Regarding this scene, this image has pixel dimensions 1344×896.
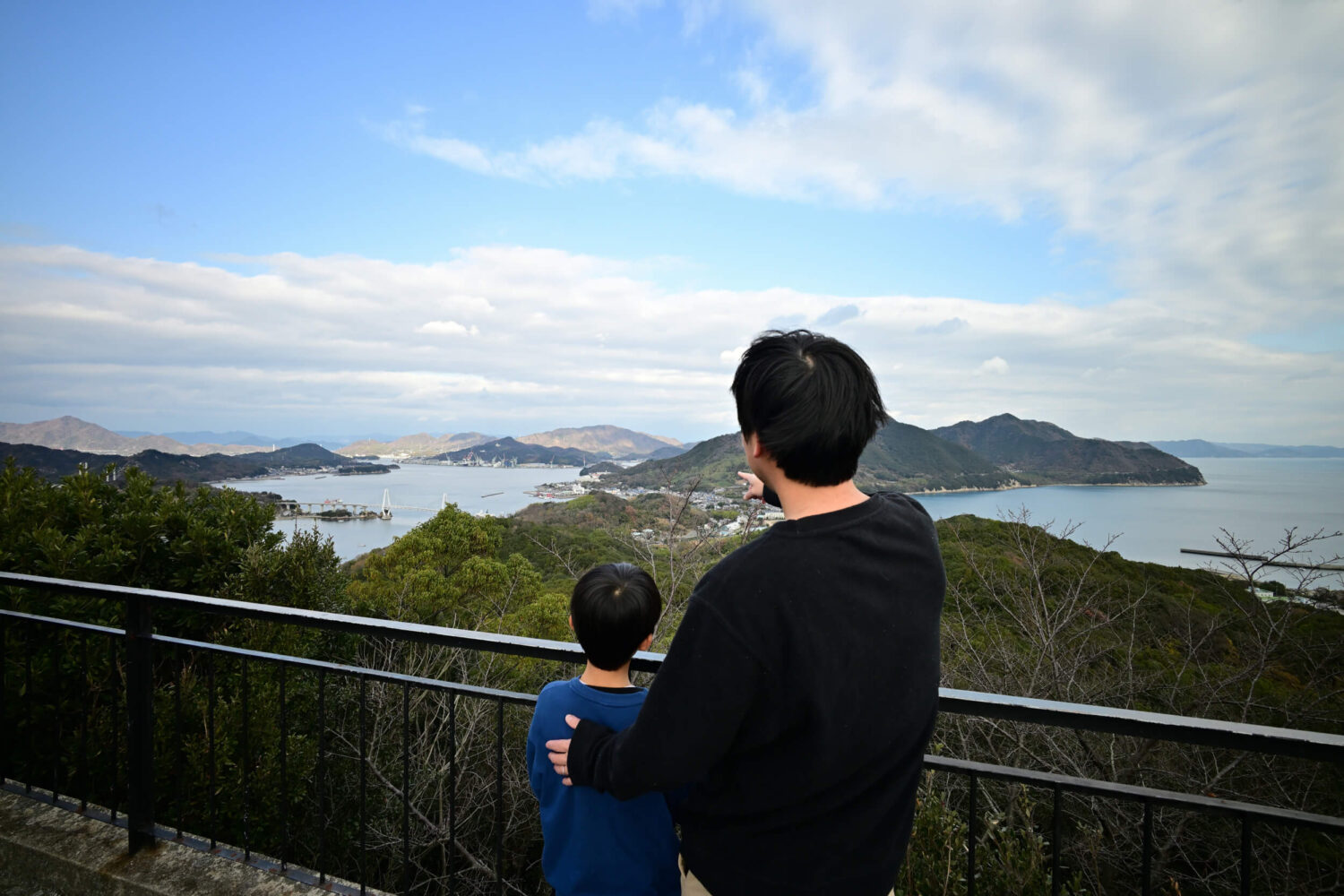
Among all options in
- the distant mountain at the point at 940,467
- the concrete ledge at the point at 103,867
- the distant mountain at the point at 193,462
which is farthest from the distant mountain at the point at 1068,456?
the concrete ledge at the point at 103,867

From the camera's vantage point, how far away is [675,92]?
34.1 feet

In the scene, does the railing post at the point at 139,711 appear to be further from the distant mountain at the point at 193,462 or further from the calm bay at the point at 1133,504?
the distant mountain at the point at 193,462

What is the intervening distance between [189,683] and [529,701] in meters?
4.31

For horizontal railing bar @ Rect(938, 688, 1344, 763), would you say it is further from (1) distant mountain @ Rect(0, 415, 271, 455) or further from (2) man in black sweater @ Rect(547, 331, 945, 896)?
(1) distant mountain @ Rect(0, 415, 271, 455)

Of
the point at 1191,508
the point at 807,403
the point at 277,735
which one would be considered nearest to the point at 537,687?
the point at 277,735

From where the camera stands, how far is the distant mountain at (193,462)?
655cm

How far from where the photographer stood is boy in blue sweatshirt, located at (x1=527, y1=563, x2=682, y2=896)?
111cm

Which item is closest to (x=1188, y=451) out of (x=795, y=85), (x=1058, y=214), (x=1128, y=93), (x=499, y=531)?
(x=1058, y=214)

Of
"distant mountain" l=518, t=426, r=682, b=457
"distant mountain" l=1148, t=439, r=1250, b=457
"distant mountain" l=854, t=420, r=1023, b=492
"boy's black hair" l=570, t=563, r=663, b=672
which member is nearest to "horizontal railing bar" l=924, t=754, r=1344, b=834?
"boy's black hair" l=570, t=563, r=663, b=672

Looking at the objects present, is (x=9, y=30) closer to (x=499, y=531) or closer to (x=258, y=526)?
(x=258, y=526)

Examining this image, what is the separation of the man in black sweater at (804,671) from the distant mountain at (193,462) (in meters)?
6.74

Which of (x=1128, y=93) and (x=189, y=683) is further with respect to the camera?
(x=1128, y=93)

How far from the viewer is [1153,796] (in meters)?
1.20

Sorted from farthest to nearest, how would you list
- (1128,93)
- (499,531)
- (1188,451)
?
(1188,451) → (499,531) → (1128,93)
